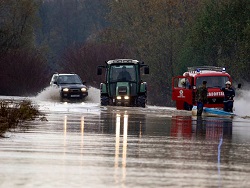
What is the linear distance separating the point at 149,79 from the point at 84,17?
8184 cm

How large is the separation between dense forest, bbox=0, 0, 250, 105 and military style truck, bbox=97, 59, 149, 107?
14.3 metres

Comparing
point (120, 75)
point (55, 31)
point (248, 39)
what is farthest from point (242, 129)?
point (55, 31)

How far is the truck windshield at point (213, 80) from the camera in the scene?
144 ft

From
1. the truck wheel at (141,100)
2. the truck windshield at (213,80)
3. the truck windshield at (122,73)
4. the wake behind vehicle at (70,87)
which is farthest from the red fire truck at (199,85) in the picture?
the wake behind vehicle at (70,87)

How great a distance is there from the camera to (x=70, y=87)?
5853 centimetres

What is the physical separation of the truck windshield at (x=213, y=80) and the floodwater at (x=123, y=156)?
1646 cm

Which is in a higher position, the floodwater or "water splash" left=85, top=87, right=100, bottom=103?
"water splash" left=85, top=87, right=100, bottom=103

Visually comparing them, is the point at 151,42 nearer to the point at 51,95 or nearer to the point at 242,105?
the point at 51,95

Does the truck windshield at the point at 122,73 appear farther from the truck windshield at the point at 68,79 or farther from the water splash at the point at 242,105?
the truck windshield at the point at 68,79

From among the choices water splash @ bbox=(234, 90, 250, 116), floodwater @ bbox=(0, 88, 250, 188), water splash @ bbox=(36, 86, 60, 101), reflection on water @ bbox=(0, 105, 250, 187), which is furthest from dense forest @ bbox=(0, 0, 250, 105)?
reflection on water @ bbox=(0, 105, 250, 187)

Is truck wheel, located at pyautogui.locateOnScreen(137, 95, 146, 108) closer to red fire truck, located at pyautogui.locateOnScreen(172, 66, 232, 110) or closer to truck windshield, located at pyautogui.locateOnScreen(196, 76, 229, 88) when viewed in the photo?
red fire truck, located at pyautogui.locateOnScreen(172, 66, 232, 110)

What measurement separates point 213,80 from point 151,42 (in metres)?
45.6

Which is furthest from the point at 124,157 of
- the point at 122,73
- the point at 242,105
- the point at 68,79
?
the point at 68,79

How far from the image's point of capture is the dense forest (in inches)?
2709
